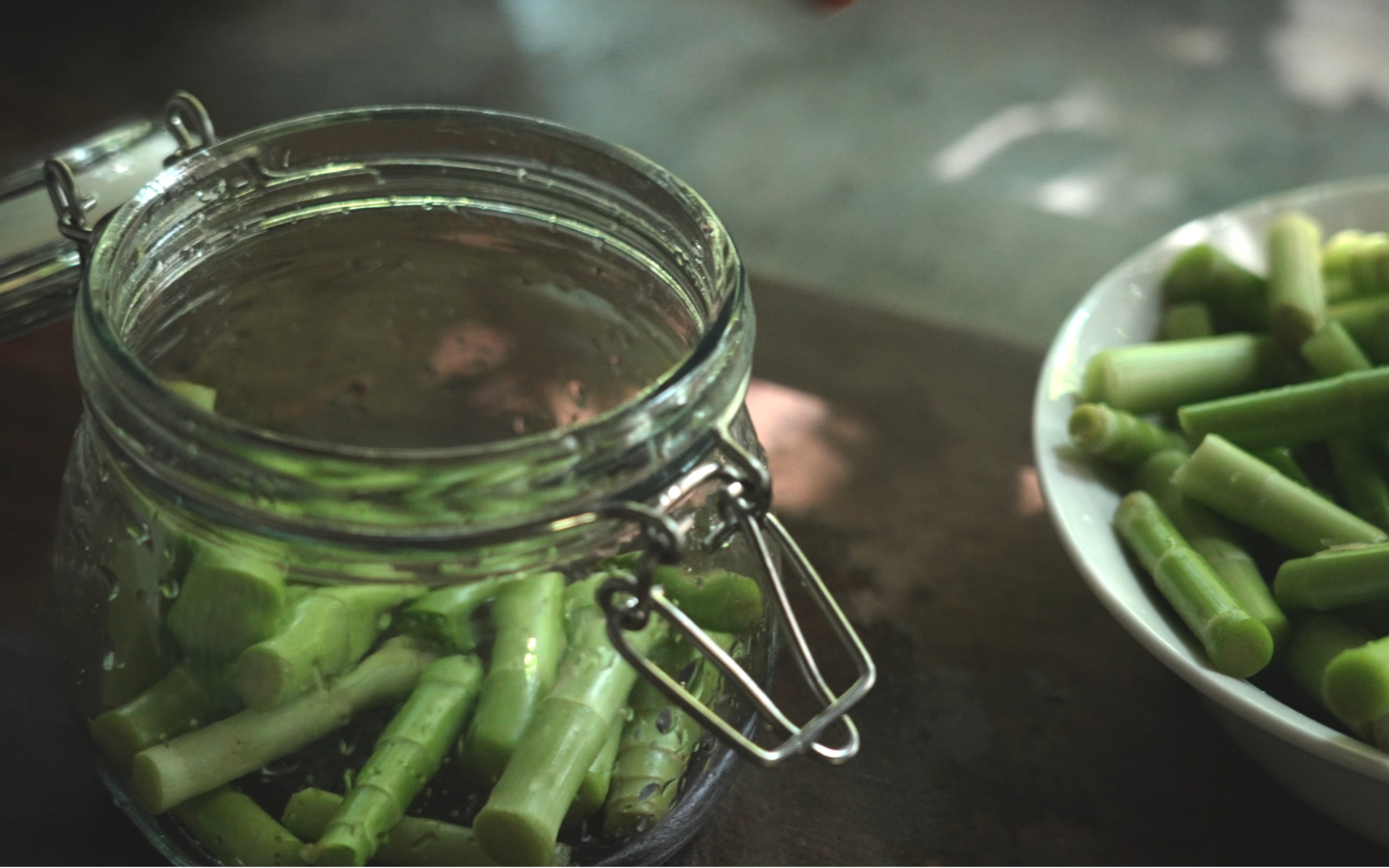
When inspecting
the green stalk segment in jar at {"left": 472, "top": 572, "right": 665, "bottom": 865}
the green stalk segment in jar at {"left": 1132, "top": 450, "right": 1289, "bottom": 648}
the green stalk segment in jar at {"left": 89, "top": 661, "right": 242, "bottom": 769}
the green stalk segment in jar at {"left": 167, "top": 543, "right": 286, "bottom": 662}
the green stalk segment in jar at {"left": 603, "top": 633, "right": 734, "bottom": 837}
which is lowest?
the green stalk segment in jar at {"left": 1132, "top": 450, "right": 1289, "bottom": 648}

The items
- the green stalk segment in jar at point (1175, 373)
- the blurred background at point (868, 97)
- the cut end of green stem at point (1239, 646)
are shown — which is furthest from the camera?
the blurred background at point (868, 97)

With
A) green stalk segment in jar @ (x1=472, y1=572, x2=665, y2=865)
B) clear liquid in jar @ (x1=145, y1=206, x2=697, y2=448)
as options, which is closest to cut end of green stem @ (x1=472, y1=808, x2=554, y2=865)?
green stalk segment in jar @ (x1=472, y1=572, x2=665, y2=865)

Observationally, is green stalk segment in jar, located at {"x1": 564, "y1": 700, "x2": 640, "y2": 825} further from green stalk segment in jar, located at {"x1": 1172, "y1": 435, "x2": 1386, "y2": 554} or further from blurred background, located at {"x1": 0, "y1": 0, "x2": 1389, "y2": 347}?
blurred background, located at {"x1": 0, "y1": 0, "x2": 1389, "y2": 347}

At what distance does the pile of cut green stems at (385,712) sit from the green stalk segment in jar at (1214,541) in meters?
0.20

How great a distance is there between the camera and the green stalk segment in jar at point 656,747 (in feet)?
1.14

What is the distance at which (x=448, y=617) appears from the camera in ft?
1.10

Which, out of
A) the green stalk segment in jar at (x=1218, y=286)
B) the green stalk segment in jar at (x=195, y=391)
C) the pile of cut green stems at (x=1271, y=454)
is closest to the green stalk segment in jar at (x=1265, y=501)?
the pile of cut green stems at (x=1271, y=454)

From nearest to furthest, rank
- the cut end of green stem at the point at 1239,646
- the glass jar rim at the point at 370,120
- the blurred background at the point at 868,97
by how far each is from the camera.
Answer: the glass jar rim at the point at 370,120 → the cut end of green stem at the point at 1239,646 → the blurred background at the point at 868,97

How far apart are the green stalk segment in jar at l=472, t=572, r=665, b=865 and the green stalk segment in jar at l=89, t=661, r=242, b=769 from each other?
3.0 inches

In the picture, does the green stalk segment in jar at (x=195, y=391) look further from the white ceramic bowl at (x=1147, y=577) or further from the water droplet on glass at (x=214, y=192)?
the white ceramic bowl at (x=1147, y=577)

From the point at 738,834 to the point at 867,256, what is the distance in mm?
553

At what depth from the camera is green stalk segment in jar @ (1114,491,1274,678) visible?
39 cm

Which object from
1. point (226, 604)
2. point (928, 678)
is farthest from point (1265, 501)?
point (226, 604)

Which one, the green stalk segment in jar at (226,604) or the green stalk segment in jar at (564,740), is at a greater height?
the green stalk segment in jar at (226,604)
